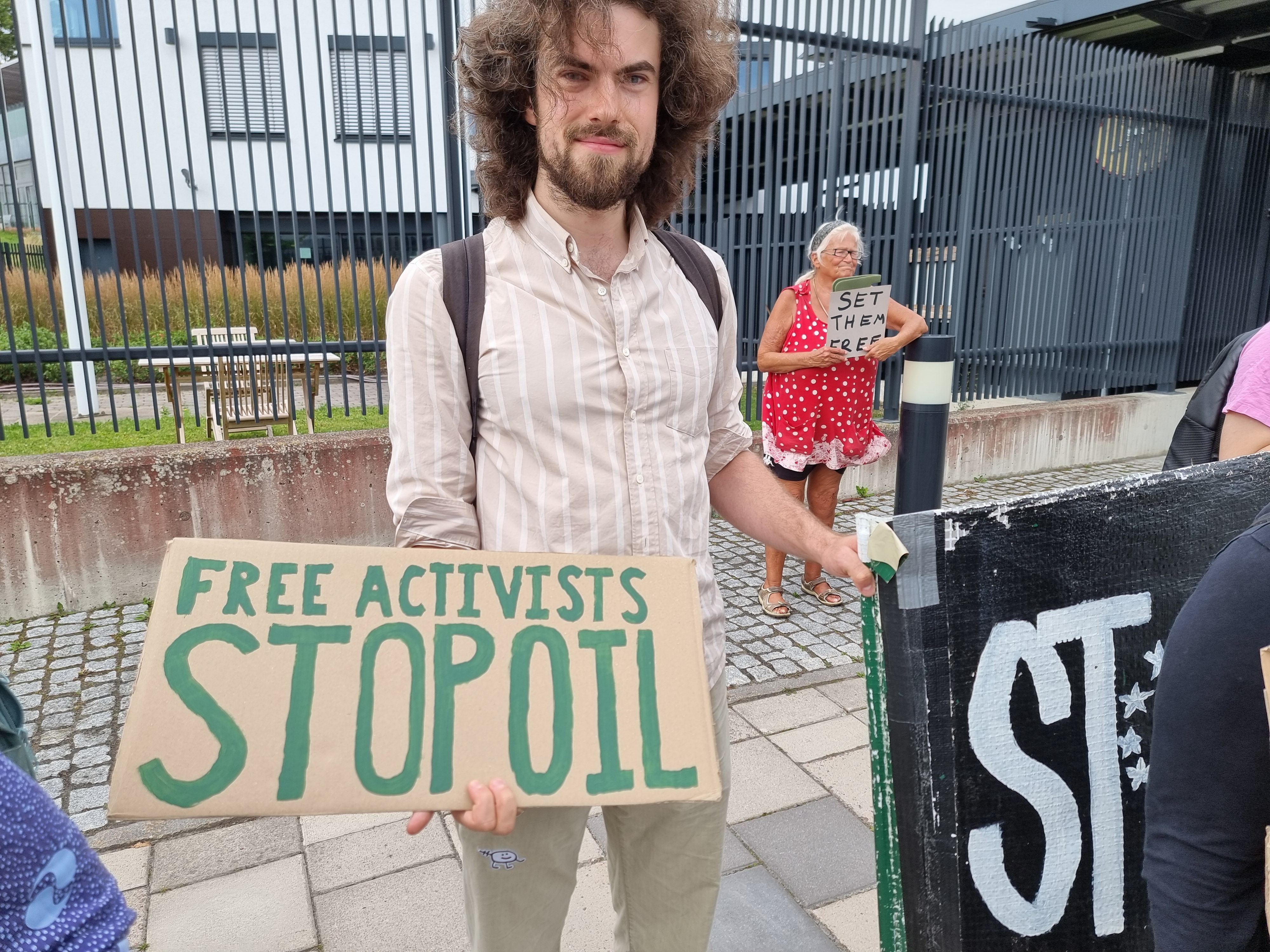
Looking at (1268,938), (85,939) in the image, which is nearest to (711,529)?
(1268,938)

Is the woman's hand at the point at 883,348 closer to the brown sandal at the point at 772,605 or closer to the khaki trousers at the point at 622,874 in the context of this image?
the brown sandal at the point at 772,605

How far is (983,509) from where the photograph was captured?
4.97 ft

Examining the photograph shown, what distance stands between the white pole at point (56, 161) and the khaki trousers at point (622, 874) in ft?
13.1

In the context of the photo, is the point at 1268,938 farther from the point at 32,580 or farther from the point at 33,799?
the point at 32,580

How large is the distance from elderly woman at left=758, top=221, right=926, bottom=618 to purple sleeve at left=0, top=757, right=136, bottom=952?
11.8ft

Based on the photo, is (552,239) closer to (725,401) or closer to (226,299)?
(725,401)

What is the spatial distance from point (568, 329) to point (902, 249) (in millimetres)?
5590

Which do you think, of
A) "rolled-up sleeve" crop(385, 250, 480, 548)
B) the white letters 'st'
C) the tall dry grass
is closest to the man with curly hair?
"rolled-up sleeve" crop(385, 250, 480, 548)

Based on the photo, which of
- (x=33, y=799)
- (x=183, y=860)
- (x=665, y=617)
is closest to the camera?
(x=33, y=799)

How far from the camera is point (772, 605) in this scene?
4324mm

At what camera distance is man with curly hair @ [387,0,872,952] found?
1.42 meters

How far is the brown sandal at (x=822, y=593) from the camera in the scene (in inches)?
177

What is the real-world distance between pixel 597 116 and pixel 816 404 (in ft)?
9.88

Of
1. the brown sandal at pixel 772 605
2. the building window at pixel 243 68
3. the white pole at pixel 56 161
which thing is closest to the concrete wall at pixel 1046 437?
the brown sandal at pixel 772 605
